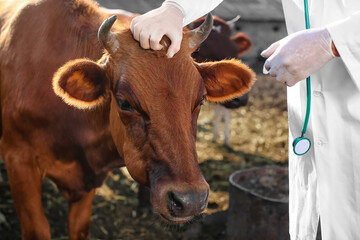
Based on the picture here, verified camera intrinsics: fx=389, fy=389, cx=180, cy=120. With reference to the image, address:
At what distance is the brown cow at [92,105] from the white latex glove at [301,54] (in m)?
0.55

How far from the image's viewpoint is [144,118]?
74.3 inches

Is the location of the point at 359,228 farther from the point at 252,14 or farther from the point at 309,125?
the point at 252,14

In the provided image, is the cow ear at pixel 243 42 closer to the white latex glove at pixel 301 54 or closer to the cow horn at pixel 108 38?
the cow horn at pixel 108 38

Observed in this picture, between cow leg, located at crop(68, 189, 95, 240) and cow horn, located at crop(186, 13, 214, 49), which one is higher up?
cow horn, located at crop(186, 13, 214, 49)

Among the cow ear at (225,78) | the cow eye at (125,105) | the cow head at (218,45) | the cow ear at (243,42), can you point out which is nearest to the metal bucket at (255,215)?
the cow ear at (225,78)

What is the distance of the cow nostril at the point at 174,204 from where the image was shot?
1723 millimetres

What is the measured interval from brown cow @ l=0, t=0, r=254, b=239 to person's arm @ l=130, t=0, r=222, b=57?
0.51ft

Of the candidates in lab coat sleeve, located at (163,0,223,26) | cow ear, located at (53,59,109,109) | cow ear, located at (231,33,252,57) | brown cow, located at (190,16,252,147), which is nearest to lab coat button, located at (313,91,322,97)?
lab coat sleeve, located at (163,0,223,26)

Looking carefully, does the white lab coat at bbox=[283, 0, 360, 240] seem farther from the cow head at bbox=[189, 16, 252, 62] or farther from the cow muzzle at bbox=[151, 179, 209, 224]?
the cow head at bbox=[189, 16, 252, 62]

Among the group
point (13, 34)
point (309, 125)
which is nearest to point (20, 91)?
point (13, 34)

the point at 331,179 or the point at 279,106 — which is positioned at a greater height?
the point at 331,179

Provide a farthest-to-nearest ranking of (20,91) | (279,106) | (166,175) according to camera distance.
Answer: (279,106)
(20,91)
(166,175)

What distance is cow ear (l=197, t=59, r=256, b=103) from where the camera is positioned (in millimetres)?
2180

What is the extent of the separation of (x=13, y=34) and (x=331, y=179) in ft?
7.04
